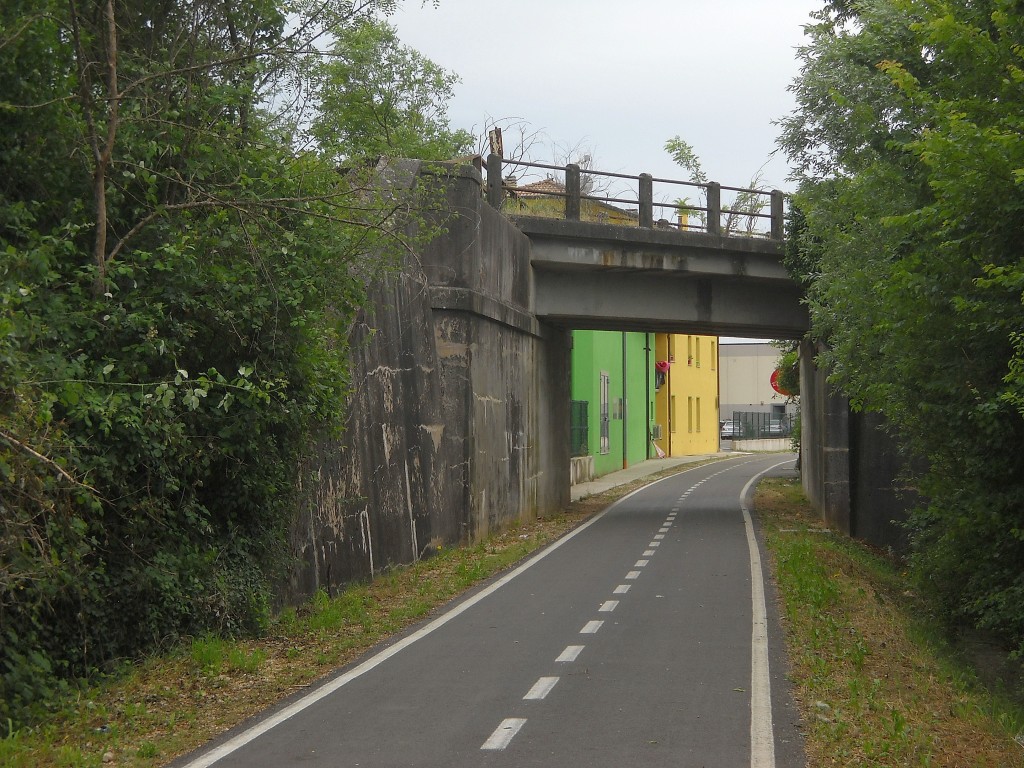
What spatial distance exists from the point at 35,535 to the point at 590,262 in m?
19.9

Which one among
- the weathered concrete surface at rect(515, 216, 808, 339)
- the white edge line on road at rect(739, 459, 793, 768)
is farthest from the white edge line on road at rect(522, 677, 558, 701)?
the weathered concrete surface at rect(515, 216, 808, 339)

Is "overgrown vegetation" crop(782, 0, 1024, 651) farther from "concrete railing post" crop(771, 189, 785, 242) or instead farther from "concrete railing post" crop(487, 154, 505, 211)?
"concrete railing post" crop(771, 189, 785, 242)

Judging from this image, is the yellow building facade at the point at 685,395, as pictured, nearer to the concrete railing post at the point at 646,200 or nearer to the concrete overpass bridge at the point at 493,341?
the concrete overpass bridge at the point at 493,341

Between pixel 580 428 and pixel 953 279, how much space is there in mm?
32583

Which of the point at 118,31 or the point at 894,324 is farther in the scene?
the point at 894,324

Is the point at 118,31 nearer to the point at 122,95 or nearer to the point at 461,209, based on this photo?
the point at 122,95

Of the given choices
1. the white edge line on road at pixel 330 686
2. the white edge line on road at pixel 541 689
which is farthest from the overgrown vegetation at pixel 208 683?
the white edge line on road at pixel 541 689

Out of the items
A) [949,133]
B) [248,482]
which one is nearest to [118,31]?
[248,482]

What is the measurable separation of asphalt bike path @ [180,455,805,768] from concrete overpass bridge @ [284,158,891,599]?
2105mm

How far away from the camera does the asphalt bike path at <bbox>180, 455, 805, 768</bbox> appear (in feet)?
24.4

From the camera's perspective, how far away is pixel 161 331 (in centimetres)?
1073

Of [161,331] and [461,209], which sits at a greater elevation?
[461,209]

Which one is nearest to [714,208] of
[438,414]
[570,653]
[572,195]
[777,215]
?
[777,215]

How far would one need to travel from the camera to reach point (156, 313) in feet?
34.9
